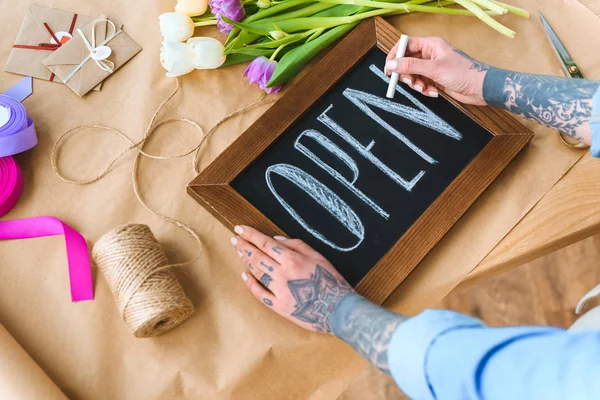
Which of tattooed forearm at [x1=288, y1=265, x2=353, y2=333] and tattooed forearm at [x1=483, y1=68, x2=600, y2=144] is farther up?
tattooed forearm at [x1=483, y1=68, x2=600, y2=144]

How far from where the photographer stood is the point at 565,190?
0.92m

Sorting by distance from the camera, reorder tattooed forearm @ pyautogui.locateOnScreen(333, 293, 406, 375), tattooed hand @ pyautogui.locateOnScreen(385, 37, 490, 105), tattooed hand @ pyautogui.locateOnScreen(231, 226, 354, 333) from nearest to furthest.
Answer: tattooed forearm @ pyautogui.locateOnScreen(333, 293, 406, 375) → tattooed hand @ pyautogui.locateOnScreen(231, 226, 354, 333) → tattooed hand @ pyautogui.locateOnScreen(385, 37, 490, 105)

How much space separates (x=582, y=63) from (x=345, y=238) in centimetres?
58

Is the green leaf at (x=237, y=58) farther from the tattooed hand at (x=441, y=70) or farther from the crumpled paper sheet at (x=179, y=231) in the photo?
the tattooed hand at (x=441, y=70)

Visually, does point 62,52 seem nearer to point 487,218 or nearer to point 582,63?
point 487,218

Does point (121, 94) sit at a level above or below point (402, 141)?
below

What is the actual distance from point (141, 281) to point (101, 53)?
0.47 meters

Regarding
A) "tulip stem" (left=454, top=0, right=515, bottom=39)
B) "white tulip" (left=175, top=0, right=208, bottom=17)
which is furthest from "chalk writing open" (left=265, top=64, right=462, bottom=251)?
"white tulip" (left=175, top=0, right=208, bottom=17)

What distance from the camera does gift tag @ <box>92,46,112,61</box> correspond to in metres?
0.98

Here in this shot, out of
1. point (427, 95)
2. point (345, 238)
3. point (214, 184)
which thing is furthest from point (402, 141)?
point (214, 184)

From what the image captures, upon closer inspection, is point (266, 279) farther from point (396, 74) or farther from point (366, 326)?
point (396, 74)

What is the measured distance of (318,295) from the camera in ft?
2.62

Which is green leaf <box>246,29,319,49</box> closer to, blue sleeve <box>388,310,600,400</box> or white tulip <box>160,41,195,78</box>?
white tulip <box>160,41,195,78</box>

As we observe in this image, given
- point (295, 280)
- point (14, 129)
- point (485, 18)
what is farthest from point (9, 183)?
point (485, 18)
